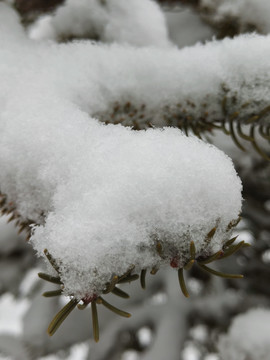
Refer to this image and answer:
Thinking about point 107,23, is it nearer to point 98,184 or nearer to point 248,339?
A: point 98,184

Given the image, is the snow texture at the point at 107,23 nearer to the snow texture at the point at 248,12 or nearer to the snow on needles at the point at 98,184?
the snow texture at the point at 248,12

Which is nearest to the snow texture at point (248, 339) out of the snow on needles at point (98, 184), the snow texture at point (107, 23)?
the snow on needles at point (98, 184)

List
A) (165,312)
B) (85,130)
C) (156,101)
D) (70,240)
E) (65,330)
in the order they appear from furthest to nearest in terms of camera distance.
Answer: (165,312) < (65,330) < (156,101) < (85,130) < (70,240)

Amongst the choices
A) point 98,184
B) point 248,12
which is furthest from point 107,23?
point 98,184

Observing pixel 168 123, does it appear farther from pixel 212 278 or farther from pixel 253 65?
pixel 212 278

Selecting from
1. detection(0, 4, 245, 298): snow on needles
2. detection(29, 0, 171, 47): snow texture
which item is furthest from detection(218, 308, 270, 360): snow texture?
detection(29, 0, 171, 47): snow texture

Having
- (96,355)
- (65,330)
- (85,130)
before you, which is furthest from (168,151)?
(96,355)
